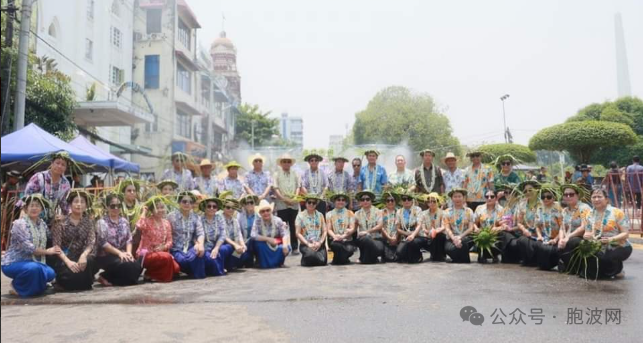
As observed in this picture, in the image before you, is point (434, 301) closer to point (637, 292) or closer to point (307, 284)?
point (307, 284)

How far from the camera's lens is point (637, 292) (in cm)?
497

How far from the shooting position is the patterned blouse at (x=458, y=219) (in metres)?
7.35

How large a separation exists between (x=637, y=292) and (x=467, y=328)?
7.39ft

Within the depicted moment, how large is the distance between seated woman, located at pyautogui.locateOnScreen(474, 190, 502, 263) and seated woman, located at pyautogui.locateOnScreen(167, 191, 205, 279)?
3.82m

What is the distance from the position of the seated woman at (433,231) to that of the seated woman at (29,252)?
15.6ft

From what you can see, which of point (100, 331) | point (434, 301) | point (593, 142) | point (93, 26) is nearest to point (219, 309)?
point (100, 331)

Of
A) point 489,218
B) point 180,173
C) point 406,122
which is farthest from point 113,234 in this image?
point 406,122

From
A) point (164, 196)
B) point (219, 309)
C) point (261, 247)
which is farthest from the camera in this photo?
point (261, 247)

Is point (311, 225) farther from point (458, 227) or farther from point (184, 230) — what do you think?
point (458, 227)

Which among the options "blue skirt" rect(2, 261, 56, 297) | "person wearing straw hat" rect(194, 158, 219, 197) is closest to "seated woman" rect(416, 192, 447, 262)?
"person wearing straw hat" rect(194, 158, 219, 197)

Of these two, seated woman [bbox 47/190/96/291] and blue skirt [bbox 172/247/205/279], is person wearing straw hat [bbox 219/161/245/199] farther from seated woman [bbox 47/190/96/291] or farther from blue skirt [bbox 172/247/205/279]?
seated woman [bbox 47/190/96/291]

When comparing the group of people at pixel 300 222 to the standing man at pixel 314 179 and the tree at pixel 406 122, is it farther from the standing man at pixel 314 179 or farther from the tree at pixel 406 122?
the tree at pixel 406 122

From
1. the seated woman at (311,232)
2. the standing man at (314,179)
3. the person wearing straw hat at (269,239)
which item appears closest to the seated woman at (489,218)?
the seated woman at (311,232)

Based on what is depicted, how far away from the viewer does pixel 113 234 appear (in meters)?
5.94
